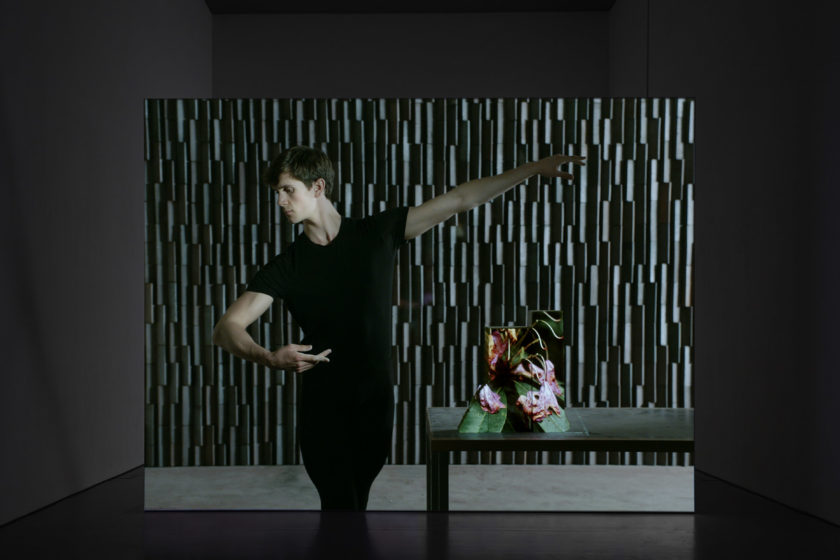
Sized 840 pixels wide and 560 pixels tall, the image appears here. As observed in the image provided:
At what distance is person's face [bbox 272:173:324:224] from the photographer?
3.08 metres

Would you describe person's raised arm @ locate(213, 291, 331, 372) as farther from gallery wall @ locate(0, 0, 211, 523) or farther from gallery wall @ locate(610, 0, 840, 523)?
gallery wall @ locate(610, 0, 840, 523)

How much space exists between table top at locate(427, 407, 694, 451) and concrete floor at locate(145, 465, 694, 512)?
0.65ft

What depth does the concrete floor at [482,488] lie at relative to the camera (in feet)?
10.1

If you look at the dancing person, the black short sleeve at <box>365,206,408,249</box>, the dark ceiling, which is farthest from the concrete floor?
the dark ceiling

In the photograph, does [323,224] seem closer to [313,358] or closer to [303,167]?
[303,167]

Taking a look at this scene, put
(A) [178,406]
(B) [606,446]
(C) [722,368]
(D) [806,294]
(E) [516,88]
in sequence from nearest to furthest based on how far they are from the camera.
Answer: (B) [606,446], (A) [178,406], (D) [806,294], (C) [722,368], (E) [516,88]

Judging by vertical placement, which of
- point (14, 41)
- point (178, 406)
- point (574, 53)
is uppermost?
point (574, 53)

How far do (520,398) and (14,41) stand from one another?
256 centimetres

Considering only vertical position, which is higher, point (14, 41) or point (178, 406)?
point (14, 41)

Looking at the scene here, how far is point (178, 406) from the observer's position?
10.2 feet

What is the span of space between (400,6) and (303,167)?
2678 mm

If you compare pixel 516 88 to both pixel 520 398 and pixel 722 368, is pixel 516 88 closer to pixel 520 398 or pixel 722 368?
pixel 722 368

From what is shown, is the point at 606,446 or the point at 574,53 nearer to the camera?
the point at 606,446

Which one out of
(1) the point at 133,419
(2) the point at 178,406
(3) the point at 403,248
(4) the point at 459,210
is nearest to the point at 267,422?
(2) the point at 178,406
